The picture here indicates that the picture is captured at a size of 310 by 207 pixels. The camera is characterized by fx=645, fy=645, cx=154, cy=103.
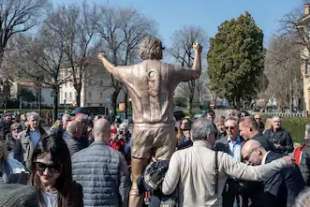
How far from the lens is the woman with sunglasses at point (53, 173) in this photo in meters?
3.44

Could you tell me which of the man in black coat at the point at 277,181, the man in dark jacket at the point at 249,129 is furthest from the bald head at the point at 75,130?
the man in black coat at the point at 277,181

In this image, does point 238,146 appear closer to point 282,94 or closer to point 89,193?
point 89,193

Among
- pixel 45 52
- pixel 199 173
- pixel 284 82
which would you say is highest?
pixel 45 52

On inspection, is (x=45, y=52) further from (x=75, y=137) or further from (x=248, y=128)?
(x=248, y=128)

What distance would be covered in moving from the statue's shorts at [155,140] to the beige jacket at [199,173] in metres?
1.68

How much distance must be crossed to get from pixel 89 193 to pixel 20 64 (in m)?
61.9

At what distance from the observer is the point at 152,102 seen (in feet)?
24.0

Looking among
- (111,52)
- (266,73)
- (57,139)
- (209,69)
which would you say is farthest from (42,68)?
(57,139)

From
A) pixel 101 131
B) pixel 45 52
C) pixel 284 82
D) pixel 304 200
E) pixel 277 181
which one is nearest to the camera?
pixel 304 200

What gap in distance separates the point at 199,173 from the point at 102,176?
1195mm

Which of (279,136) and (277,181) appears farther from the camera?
(279,136)

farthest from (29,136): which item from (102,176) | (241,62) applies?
(241,62)

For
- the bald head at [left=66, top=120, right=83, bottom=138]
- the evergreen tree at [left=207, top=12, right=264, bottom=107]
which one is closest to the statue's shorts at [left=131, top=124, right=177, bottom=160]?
the bald head at [left=66, top=120, right=83, bottom=138]

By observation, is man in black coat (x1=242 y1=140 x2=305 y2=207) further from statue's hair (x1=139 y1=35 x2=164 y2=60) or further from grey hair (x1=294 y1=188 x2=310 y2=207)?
grey hair (x1=294 y1=188 x2=310 y2=207)
